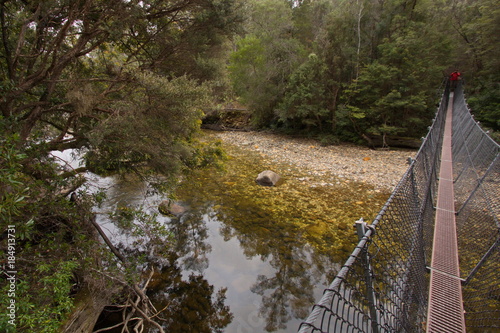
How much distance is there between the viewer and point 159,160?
11.0ft

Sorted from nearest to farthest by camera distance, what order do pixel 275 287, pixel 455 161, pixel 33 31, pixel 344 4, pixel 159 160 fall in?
pixel 33 31 < pixel 159 160 < pixel 275 287 < pixel 455 161 < pixel 344 4

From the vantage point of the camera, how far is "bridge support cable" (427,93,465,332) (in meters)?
1.68

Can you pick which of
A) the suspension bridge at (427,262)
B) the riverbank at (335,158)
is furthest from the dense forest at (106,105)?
the suspension bridge at (427,262)

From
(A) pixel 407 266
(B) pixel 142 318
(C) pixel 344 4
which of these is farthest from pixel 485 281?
(C) pixel 344 4

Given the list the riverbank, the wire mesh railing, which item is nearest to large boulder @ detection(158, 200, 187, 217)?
the riverbank

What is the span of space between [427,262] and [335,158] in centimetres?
828

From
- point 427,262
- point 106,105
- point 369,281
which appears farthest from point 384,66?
point 369,281

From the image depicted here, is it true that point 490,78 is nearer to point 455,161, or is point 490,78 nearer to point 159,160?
point 455,161

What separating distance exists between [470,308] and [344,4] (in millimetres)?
15164

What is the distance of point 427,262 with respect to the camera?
2592 mm

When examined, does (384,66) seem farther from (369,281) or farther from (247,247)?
(369,281)

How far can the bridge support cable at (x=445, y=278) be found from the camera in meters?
1.68

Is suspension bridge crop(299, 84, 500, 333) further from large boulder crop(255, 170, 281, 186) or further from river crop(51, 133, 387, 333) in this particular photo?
large boulder crop(255, 170, 281, 186)

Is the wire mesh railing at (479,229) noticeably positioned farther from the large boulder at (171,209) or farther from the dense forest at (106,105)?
the large boulder at (171,209)
